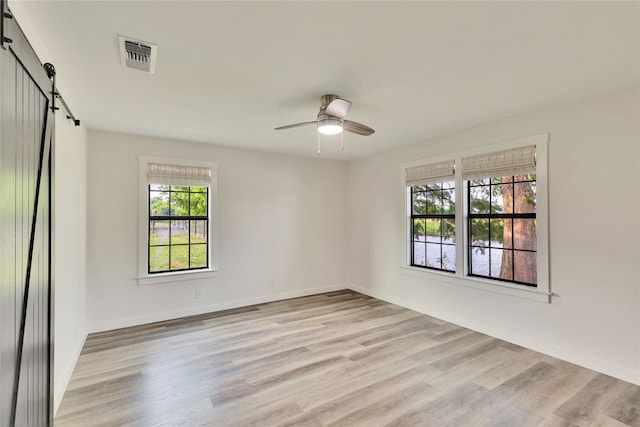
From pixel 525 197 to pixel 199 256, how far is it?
423 cm

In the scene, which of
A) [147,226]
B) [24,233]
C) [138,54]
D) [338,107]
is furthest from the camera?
[147,226]

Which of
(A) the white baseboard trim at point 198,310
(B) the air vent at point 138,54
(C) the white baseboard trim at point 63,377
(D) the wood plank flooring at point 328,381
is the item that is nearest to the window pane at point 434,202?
(D) the wood plank flooring at point 328,381

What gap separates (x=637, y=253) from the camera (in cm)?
258

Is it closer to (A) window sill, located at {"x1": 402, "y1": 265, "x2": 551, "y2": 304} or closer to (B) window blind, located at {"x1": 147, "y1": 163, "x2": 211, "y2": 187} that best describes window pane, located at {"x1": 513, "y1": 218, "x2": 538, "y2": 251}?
(A) window sill, located at {"x1": 402, "y1": 265, "x2": 551, "y2": 304}

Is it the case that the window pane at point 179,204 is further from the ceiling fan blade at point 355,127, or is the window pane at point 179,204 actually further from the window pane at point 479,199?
the window pane at point 479,199

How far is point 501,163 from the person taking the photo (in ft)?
11.3

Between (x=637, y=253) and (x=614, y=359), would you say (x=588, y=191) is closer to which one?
(x=637, y=253)

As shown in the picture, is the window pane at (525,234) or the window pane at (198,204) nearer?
the window pane at (525,234)

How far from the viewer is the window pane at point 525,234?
A: 3.36 m

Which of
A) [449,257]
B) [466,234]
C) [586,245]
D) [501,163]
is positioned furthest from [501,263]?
[501,163]

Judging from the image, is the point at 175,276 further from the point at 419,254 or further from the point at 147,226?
the point at 419,254

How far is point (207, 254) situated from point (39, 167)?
119 inches

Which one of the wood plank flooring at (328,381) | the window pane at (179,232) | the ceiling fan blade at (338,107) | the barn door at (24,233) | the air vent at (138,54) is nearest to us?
the barn door at (24,233)

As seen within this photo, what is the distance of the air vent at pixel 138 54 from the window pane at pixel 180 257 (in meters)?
2.70
